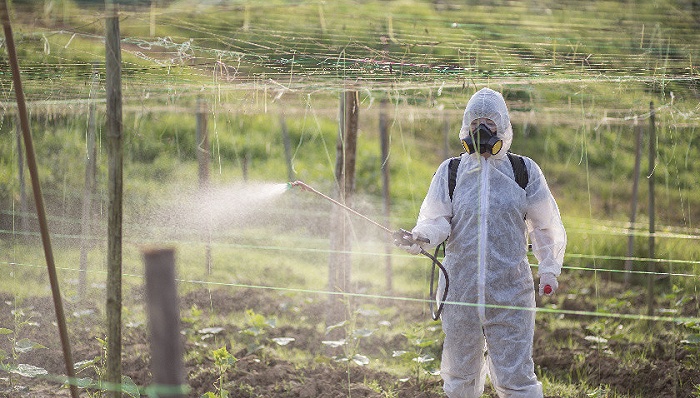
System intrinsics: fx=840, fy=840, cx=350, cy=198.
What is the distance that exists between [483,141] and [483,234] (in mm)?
440

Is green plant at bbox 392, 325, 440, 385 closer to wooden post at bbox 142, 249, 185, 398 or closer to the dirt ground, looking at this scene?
the dirt ground

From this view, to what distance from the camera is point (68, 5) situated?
128 inches

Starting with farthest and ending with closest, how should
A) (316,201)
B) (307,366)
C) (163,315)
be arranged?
(316,201), (307,366), (163,315)

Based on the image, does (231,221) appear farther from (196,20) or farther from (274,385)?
(196,20)

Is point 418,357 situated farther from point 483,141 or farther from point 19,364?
point 19,364

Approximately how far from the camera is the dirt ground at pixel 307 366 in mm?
5160

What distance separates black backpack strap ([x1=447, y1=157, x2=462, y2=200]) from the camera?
4129 millimetres

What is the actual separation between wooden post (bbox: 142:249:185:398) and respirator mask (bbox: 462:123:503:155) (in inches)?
78.0

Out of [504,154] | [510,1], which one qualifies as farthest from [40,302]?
[510,1]

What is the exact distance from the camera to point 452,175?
4.14 metres

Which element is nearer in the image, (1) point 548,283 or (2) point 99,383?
(1) point 548,283

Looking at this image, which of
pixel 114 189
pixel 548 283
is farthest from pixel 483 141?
pixel 114 189

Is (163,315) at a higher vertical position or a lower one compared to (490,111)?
lower

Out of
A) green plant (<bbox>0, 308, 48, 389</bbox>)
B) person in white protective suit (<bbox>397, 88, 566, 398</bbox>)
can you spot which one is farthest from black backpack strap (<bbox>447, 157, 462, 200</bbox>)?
green plant (<bbox>0, 308, 48, 389</bbox>)
